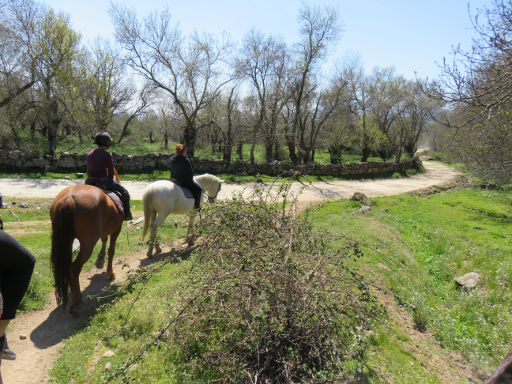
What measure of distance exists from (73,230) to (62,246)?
290mm

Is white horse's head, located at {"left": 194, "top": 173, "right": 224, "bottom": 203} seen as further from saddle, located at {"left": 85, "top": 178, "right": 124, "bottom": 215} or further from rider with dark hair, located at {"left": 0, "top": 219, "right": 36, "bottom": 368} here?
rider with dark hair, located at {"left": 0, "top": 219, "right": 36, "bottom": 368}

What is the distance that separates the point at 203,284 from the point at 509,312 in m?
7.13

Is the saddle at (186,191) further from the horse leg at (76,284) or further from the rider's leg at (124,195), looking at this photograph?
the horse leg at (76,284)

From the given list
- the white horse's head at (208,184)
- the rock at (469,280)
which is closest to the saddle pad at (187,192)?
the white horse's head at (208,184)

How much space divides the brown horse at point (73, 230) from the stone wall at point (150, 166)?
9.91 metres

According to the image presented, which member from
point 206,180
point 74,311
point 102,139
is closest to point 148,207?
point 102,139

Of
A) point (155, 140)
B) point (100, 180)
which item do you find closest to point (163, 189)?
point (100, 180)

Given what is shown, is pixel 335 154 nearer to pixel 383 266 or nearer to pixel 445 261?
pixel 445 261

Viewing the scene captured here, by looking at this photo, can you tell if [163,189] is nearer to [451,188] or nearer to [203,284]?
[203,284]

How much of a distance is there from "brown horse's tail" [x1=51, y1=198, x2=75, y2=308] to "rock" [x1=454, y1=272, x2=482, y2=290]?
9170mm

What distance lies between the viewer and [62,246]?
4.85 m

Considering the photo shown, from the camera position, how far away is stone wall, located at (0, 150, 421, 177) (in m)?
17.8

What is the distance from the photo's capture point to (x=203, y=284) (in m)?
3.55

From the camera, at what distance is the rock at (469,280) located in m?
7.92
